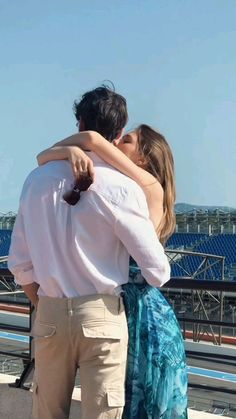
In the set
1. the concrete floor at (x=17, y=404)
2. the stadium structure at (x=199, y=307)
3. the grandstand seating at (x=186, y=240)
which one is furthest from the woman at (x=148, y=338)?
the grandstand seating at (x=186, y=240)

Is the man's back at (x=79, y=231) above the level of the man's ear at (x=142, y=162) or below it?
below

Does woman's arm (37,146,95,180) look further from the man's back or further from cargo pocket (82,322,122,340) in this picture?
cargo pocket (82,322,122,340)

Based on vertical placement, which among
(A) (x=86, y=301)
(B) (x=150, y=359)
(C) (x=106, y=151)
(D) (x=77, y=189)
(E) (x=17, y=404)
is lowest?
(E) (x=17, y=404)

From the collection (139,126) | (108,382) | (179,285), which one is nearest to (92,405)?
(108,382)

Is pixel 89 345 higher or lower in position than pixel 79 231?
lower

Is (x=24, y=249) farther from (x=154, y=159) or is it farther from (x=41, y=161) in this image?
A: (x=154, y=159)

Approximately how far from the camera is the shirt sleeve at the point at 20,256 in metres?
1.68

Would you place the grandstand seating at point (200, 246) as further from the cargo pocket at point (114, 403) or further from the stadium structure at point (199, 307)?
the cargo pocket at point (114, 403)

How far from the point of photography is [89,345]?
156cm

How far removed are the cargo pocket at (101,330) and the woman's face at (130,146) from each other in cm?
47

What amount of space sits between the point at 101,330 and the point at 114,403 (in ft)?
0.69

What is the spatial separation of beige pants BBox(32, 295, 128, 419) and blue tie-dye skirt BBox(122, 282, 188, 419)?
0.04m

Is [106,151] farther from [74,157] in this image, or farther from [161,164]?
[161,164]

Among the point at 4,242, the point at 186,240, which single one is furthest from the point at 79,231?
→ the point at 4,242
